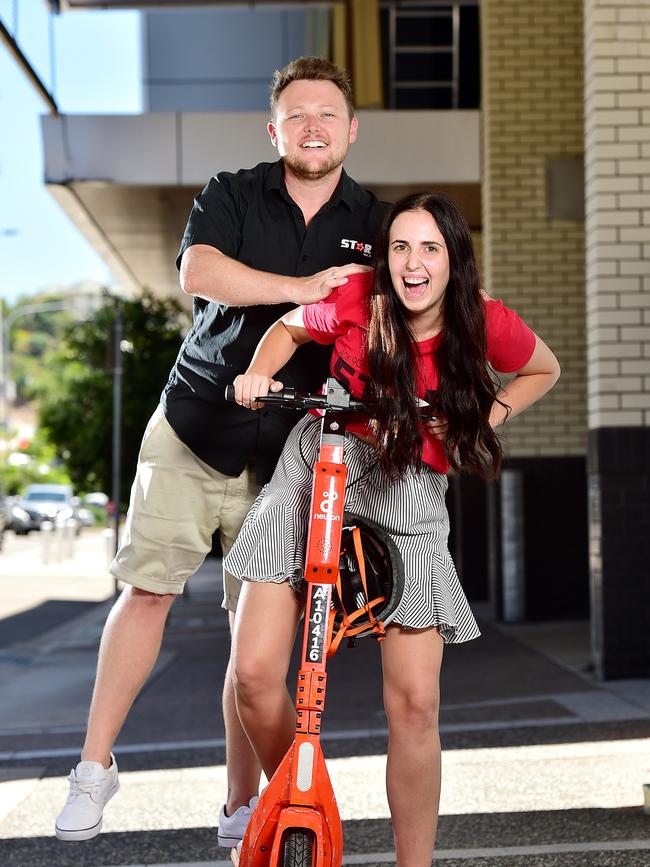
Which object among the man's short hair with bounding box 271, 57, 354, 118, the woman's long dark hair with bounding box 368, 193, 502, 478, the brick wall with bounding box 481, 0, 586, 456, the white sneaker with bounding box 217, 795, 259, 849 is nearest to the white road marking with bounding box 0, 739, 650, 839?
the white sneaker with bounding box 217, 795, 259, 849

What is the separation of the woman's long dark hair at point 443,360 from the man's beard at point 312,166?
0.46 meters

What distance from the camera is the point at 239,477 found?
4.03 metres

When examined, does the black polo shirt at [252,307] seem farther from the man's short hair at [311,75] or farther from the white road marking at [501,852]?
the white road marking at [501,852]

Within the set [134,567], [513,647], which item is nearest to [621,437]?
[513,647]

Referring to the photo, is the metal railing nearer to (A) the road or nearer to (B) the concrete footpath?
(B) the concrete footpath

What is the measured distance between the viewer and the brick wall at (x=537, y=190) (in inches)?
483

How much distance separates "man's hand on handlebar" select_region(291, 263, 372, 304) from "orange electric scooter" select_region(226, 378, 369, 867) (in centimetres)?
26

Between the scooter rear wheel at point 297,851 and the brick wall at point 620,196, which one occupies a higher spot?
the brick wall at point 620,196

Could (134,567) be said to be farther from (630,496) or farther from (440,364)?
(630,496)

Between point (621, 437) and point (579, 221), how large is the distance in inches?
188

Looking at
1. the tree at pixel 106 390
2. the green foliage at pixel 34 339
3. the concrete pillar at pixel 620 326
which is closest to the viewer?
the concrete pillar at pixel 620 326

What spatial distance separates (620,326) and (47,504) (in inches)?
1680

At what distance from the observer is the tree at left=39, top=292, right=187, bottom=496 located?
15938mm

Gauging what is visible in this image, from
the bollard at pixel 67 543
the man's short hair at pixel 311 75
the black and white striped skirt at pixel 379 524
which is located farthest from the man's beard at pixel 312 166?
the bollard at pixel 67 543
